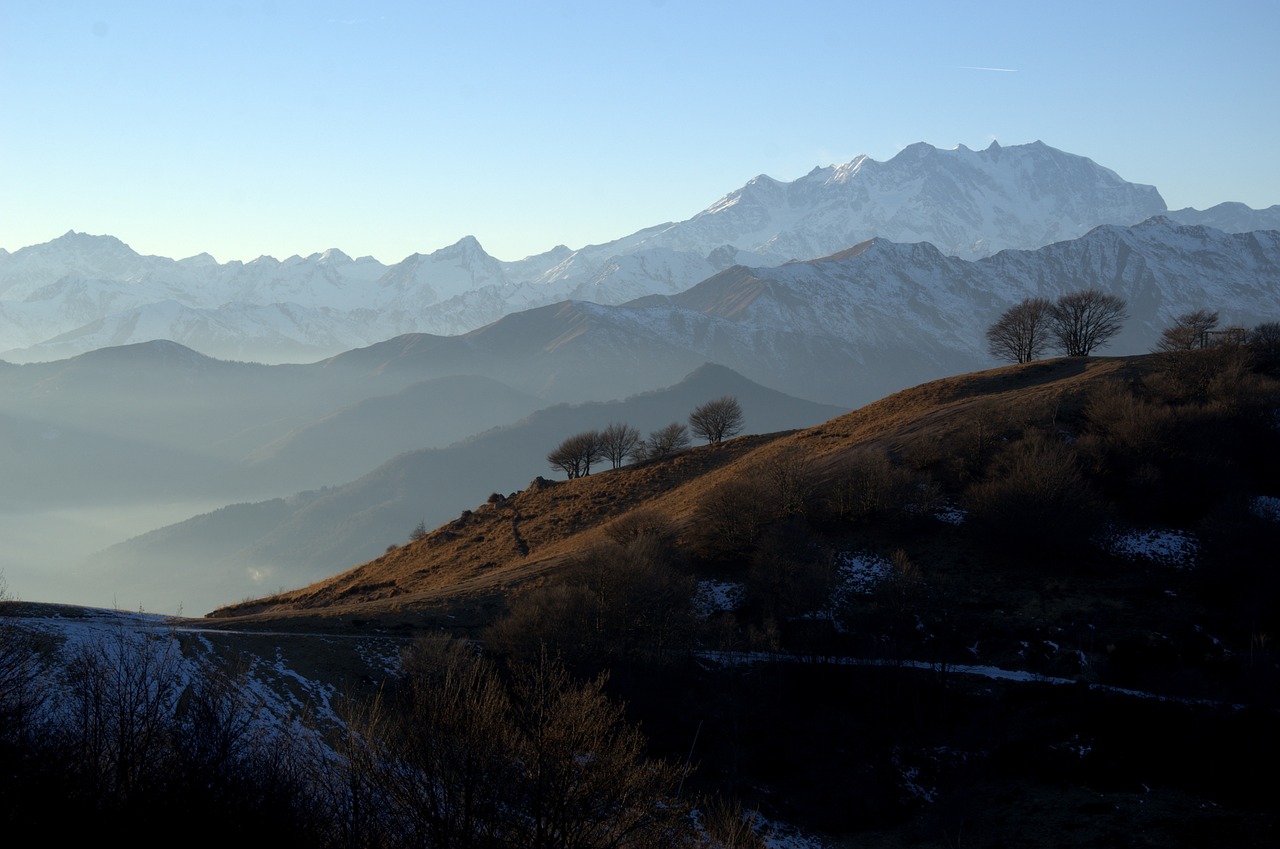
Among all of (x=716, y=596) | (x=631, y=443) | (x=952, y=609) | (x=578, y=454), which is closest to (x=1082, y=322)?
(x=631, y=443)

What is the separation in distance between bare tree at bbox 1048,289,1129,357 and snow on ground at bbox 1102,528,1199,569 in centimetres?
5425

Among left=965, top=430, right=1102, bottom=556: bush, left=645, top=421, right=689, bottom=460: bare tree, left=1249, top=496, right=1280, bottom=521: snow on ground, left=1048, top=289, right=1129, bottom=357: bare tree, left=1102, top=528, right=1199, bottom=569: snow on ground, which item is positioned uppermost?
left=1048, top=289, right=1129, bottom=357: bare tree

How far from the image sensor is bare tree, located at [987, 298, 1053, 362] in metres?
112

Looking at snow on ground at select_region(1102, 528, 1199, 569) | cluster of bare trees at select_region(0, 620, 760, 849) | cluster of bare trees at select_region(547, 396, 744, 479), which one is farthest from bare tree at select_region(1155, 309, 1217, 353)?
cluster of bare trees at select_region(0, 620, 760, 849)

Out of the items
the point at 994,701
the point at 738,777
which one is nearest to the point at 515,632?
the point at 738,777

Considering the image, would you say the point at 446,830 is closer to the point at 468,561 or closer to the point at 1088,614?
the point at 1088,614

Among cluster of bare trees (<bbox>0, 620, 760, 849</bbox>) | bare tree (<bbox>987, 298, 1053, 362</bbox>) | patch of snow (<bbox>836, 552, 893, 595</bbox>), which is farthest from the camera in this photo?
bare tree (<bbox>987, 298, 1053, 362</bbox>)

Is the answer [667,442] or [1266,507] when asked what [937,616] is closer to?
[1266,507]

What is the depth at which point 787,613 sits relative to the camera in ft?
178

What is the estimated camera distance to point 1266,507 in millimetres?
62250

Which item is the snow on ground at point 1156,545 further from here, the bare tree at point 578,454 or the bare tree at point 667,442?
the bare tree at point 578,454

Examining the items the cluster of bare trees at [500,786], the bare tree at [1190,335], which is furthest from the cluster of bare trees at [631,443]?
the cluster of bare trees at [500,786]

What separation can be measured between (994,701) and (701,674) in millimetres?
15243

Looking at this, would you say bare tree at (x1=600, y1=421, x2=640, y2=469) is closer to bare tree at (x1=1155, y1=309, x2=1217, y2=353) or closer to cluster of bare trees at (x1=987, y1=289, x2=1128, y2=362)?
cluster of bare trees at (x1=987, y1=289, x2=1128, y2=362)
